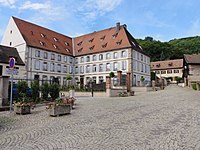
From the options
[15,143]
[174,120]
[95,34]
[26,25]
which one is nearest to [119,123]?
[174,120]

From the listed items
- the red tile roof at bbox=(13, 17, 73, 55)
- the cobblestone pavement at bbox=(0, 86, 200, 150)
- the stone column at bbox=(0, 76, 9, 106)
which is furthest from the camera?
the red tile roof at bbox=(13, 17, 73, 55)

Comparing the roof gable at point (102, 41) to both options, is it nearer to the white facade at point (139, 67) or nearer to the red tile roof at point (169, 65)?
the white facade at point (139, 67)

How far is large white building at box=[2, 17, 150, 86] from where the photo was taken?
36.2m

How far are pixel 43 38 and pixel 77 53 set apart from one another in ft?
29.9

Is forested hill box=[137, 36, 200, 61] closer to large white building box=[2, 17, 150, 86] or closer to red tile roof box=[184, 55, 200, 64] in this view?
red tile roof box=[184, 55, 200, 64]

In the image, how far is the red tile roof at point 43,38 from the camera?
36603mm

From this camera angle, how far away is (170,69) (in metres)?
66.8

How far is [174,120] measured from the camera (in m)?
7.21

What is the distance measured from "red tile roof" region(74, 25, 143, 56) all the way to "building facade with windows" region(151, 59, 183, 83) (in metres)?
29.1

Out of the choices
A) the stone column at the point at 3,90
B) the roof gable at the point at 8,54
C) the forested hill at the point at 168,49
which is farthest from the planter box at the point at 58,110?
the forested hill at the point at 168,49

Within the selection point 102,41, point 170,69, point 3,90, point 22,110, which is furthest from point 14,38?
point 170,69

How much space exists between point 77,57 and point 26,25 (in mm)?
13349

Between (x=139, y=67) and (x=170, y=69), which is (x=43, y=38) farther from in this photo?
(x=170, y=69)

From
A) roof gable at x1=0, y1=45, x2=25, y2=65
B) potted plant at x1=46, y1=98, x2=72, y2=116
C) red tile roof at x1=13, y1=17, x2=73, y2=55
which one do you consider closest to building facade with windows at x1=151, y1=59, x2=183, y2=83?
red tile roof at x1=13, y1=17, x2=73, y2=55
